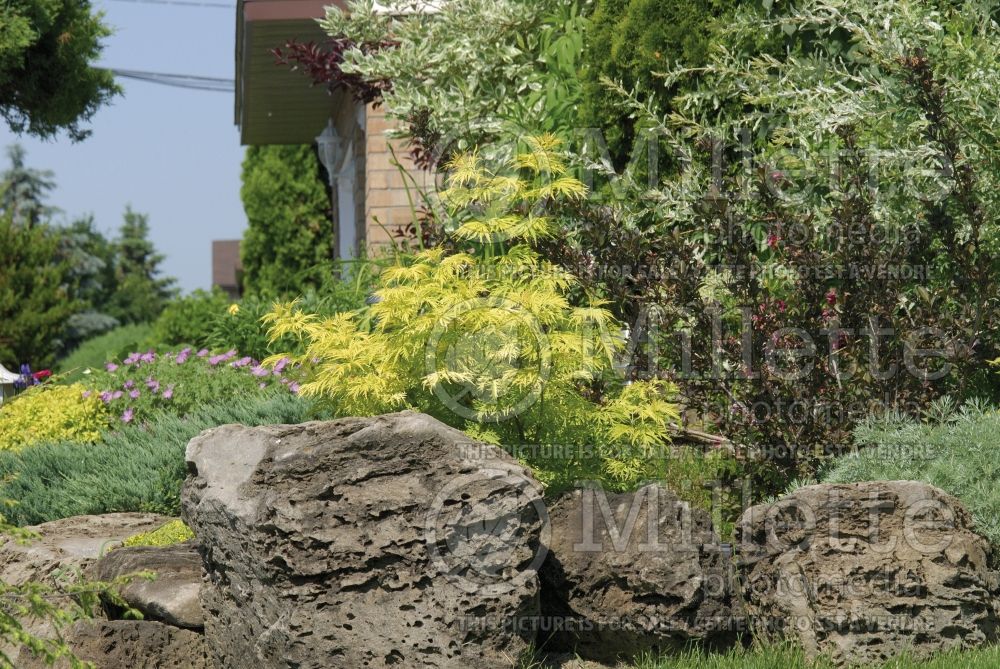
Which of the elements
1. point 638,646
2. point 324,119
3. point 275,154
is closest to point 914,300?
point 638,646

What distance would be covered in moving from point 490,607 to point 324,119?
39.4ft

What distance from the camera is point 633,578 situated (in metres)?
4.50

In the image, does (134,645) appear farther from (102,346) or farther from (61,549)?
(102,346)

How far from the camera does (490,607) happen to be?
4.16m

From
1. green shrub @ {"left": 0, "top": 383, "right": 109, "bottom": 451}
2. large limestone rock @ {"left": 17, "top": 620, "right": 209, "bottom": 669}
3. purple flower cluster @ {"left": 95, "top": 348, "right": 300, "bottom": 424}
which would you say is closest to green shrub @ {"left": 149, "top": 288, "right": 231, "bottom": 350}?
purple flower cluster @ {"left": 95, "top": 348, "right": 300, "bottom": 424}

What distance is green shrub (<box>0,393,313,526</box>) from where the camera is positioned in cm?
665

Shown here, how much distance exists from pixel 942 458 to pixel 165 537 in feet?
12.5

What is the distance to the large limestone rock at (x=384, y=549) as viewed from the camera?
4164 mm

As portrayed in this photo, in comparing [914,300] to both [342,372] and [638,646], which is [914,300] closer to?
[638,646]

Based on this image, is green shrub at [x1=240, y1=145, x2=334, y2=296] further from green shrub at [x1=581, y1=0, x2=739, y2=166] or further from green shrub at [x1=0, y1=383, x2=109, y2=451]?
green shrub at [x1=581, y1=0, x2=739, y2=166]

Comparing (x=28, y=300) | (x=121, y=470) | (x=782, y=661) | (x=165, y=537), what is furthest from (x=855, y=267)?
(x=28, y=300)

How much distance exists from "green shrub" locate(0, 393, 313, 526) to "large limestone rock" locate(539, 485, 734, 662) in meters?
2.41

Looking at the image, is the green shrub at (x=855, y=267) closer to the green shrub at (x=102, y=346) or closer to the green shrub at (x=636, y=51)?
the green shrub at (x=636, y=51)

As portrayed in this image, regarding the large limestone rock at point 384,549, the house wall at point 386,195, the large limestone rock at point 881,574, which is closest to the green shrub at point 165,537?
the large limestone rock at point 384,549
